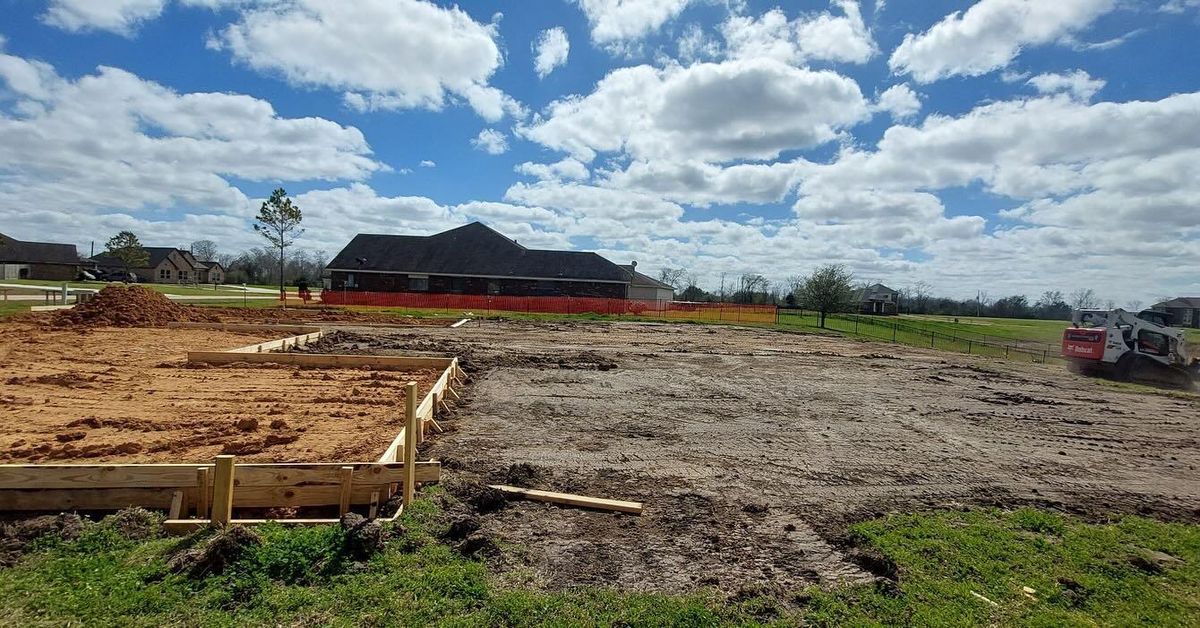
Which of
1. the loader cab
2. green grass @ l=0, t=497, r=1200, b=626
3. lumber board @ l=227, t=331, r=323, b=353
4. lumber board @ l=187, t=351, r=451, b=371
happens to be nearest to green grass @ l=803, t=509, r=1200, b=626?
green grass @ l=0, t=497, r=1200, b=626

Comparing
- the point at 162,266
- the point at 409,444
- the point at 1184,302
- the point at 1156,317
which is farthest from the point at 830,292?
the point at 162,266

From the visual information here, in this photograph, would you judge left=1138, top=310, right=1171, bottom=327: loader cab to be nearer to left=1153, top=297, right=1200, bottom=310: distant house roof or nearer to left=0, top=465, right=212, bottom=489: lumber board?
left=0, top=465, right=212, bottom=489: lumber board

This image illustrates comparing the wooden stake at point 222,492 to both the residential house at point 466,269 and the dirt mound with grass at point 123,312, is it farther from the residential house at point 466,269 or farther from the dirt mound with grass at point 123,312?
the residential house at point 466,269

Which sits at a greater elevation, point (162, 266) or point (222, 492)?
point (162, 266)

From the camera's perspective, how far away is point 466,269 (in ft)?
145

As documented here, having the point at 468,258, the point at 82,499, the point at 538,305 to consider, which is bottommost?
the point at 82,499

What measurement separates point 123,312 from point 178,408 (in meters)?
14.7

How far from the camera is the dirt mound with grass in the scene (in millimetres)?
18375

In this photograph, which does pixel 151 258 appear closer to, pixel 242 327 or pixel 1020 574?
pixel 242 327

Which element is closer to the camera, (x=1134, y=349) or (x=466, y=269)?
(x=1134, y=349)

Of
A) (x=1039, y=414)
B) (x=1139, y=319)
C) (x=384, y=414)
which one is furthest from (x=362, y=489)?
(x=1139, y=319)

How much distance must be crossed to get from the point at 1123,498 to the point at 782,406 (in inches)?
203

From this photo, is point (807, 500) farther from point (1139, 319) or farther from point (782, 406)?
point (1139, 319)

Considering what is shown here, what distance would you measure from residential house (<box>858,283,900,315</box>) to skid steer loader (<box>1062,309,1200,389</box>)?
54.9 m
